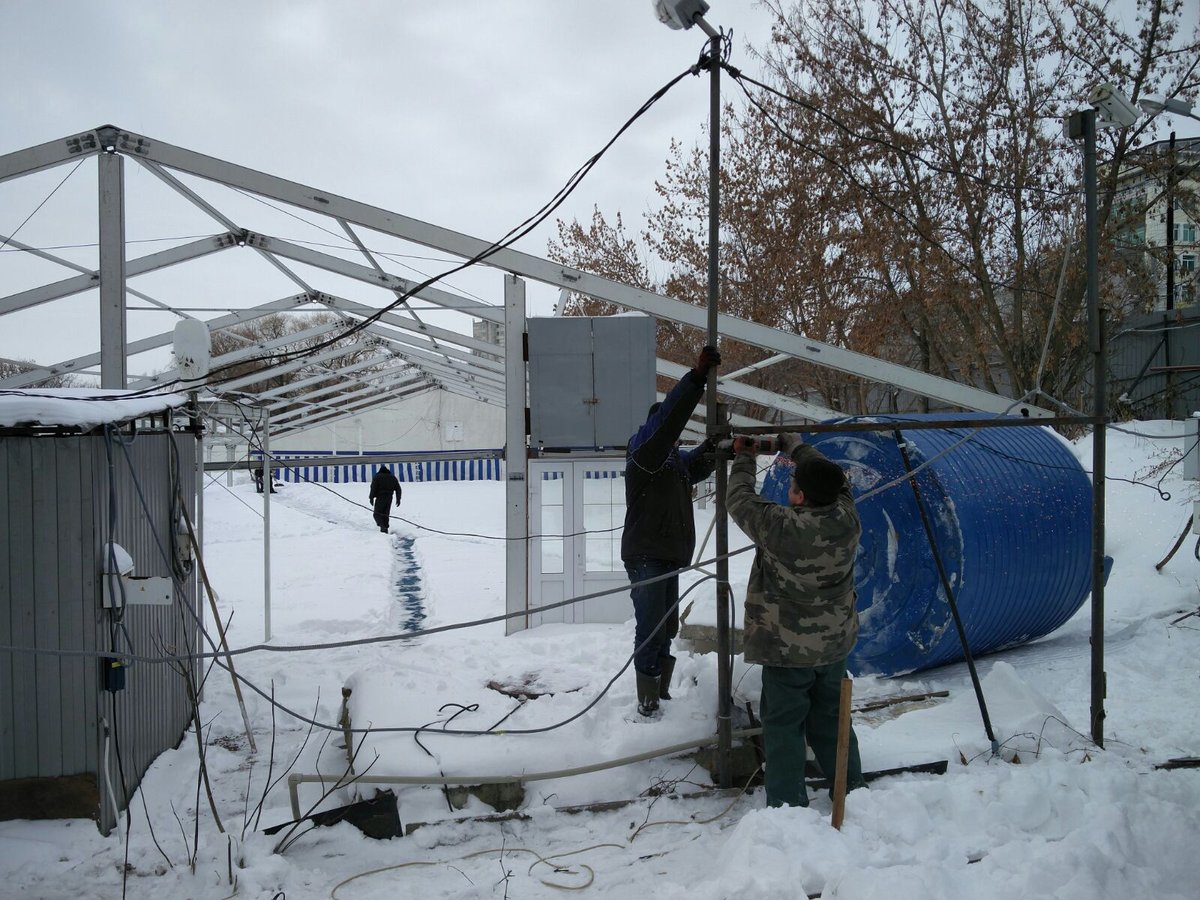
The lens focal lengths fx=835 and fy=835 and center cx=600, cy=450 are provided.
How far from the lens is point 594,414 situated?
29.8ft

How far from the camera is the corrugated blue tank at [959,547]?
621cm

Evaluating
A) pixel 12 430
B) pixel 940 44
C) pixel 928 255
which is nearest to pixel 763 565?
pixel 12 430

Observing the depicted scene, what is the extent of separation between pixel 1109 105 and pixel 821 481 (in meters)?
3.17

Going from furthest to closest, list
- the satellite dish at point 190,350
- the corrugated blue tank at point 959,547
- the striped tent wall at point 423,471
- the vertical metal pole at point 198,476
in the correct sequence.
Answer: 1. the striped tent wall at point 423,471
2. the corrugated blue tank at point 959,547
3. the vertical metal pole at point 198,476
4. the satellite dish at point 190,350

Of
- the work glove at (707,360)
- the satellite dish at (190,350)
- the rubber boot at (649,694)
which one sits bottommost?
the rubber boot at (649,694)

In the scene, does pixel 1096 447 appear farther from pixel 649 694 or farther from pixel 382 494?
pixel 382 494

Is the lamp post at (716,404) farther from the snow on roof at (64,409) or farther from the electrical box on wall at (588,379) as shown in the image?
the electrical box on wall at (588,379)

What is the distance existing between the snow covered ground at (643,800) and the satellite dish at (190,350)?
2.35m

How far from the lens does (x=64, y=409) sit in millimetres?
3994

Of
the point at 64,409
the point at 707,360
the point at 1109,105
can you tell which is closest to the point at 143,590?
Result: the point at 64,409

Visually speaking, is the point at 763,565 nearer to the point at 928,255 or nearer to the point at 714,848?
the point at 714,848

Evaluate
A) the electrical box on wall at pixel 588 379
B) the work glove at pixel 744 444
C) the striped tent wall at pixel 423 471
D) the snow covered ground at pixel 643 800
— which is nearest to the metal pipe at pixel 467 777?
the snow covered ground at pixel 643 800

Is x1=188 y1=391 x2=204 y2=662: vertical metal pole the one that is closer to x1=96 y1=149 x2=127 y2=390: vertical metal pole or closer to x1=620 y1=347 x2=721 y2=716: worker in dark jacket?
x1=96 y1=149 x2=127 y2=390: vertical metal pole

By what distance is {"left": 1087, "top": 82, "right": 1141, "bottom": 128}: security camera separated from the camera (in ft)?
16.1
